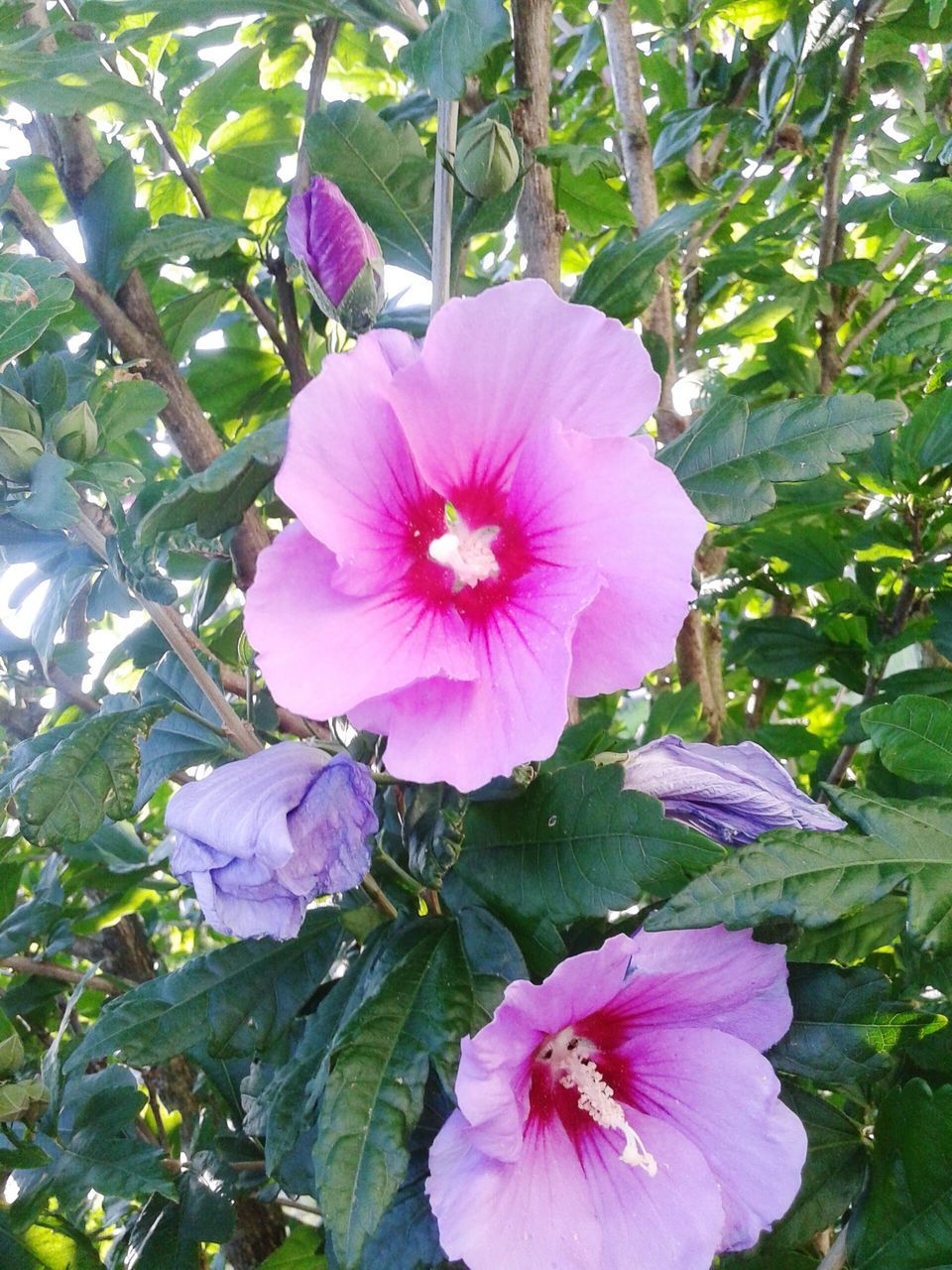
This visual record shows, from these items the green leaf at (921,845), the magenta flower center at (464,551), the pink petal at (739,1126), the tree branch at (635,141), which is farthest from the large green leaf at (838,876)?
the tree branch at (635,141)

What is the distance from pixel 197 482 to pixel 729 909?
1.13 feet

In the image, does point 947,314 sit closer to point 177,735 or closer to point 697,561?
point 697,561

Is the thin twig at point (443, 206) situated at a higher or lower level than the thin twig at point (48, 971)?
higher

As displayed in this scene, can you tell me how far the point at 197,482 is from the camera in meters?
0.52

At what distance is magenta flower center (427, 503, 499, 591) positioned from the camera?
59 cm

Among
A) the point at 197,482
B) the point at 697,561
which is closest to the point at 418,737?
the point at 197,482

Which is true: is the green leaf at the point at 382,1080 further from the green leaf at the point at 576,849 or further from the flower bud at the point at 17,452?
the flower bud at the point at 17,452

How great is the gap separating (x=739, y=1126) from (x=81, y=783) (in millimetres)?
433

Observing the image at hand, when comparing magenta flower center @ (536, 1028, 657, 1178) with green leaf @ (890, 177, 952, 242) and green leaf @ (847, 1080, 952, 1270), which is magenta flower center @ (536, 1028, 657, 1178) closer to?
green leaf @ (847, 1080, 952, 1270)

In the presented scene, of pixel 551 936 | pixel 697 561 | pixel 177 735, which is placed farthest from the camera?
pixel 697 561

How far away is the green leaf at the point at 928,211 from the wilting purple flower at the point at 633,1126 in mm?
596

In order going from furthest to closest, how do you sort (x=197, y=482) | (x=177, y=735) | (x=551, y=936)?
(x=177, y=735)
(x=551, y=936)
(x=197, y=482)

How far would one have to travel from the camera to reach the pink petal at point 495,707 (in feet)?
1.70

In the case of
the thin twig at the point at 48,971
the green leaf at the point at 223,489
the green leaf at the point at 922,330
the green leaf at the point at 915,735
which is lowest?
the thin twig at the point at 48,971
